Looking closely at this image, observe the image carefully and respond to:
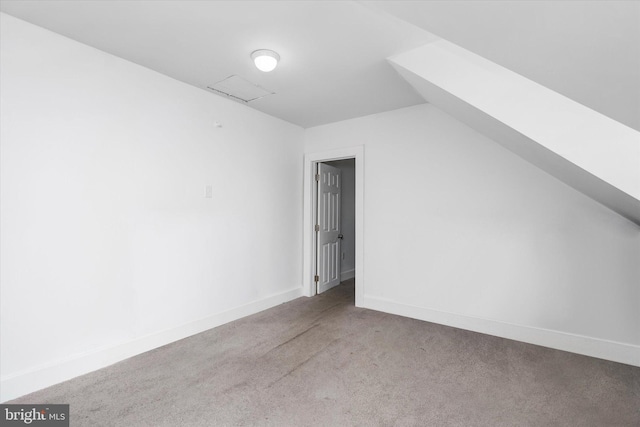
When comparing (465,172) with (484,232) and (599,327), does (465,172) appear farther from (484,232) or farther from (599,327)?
(599,327)

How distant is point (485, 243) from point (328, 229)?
2221mm

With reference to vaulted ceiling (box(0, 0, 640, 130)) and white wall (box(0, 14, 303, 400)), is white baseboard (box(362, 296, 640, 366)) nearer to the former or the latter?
white wall (box(0, 14, 303, 400))

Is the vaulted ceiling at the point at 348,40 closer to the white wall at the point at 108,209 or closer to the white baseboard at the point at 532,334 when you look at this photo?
the white wall at the point at 108,209

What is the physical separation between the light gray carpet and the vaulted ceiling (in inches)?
72.0

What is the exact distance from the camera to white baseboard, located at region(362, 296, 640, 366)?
2578 mm

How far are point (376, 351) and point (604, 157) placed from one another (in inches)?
84.0

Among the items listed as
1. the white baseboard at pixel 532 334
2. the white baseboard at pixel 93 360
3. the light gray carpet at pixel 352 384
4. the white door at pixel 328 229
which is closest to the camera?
the light gray carpet at pixel 352 384

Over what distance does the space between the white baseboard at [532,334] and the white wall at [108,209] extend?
1.88 meters

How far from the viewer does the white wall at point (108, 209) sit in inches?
80.4

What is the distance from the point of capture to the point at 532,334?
2918 mm

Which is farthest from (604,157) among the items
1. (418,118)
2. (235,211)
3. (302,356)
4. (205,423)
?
(235,211)

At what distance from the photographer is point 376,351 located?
2701 mm

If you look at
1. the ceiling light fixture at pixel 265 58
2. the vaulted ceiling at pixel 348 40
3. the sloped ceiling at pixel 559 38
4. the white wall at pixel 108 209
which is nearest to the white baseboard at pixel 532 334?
the white wall at pixel 108 209

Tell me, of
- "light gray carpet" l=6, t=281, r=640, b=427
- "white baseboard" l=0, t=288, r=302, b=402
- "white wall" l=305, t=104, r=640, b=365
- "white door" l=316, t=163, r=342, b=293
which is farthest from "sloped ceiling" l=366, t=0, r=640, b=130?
"white door" l=316, t=163, r=342, b=293
